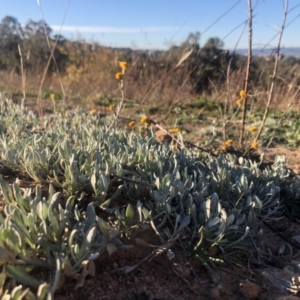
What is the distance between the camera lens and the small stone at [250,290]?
1981mm

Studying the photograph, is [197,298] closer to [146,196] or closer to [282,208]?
[146,196]

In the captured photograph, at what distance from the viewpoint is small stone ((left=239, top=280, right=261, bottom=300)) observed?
198 centimetres

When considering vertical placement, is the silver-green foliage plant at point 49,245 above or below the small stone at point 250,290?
above

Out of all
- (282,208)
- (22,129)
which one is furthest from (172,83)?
(282,208)

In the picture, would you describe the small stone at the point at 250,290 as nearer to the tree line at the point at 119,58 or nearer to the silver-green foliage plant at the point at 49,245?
the silver-green foliage plant at the point at 49,245

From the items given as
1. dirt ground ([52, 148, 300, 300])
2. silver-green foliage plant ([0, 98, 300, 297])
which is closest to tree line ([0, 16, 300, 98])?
silver-green foliage plant ([0, 98, 300, 297])

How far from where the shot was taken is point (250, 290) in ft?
6.52

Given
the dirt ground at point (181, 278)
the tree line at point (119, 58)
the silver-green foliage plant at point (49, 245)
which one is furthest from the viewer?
the tree line at point (119, 58)

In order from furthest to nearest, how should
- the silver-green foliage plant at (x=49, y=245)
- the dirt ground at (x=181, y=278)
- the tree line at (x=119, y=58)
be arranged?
1. the tree line at (x=119, y=58)
2. the dirt ground at (x=181, y=278)
3. the silver-green foliage plant at (x=49, y=245)

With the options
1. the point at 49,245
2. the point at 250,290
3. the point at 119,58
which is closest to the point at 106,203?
the point at 49,245

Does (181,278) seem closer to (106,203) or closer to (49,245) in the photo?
(106,203)

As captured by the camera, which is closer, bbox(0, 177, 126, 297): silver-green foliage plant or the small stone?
bbox(0, 177, 126, 297): silver-green foliage plant

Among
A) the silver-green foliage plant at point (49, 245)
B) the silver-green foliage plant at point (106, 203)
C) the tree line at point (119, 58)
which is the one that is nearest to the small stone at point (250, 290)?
the silver-green foliage plant at point (106, 203)

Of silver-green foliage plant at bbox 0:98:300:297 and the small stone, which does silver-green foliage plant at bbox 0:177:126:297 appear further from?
the small stone
